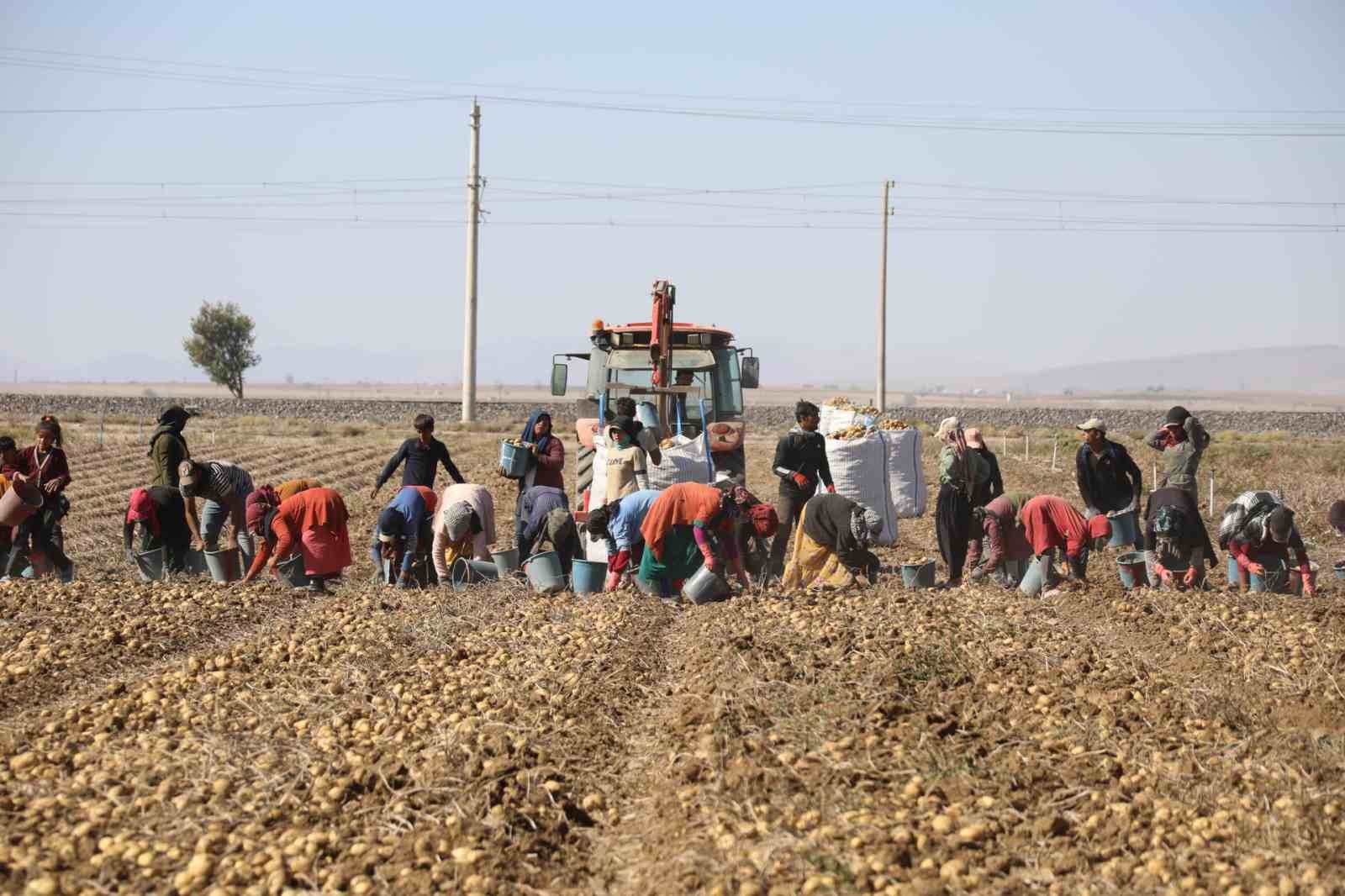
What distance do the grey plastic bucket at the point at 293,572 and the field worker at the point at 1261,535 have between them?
6.52 meters

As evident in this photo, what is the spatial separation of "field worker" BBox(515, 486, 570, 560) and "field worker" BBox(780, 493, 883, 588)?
1687mm

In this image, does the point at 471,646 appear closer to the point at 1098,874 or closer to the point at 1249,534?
the point at 1098,874

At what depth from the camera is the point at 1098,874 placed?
4383mm

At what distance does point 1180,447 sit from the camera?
10.4m

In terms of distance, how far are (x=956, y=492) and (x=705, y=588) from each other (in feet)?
6.79

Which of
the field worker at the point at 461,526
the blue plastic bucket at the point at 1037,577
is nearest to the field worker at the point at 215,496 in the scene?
the field worker at the point at 461,526

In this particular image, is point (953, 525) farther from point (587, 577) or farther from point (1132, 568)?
point (587, 577)

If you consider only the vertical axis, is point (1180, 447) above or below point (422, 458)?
above

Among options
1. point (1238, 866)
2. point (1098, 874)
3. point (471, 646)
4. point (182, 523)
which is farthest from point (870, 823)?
point (182, 523)

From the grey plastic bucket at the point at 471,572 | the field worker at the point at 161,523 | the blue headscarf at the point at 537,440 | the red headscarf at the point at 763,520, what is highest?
the blue headscarf at the point at 537,440

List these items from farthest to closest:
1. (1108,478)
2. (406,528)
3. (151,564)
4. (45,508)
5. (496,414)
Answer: (496,414) < (45,508) < (151,564) < (1108,478) < (406,528)

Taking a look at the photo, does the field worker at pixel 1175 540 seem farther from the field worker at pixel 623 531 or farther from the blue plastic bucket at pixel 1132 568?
the field worker at pixel 623 531

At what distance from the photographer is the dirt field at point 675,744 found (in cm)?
452

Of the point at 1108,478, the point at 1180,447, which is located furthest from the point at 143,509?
the point at 1180,447
